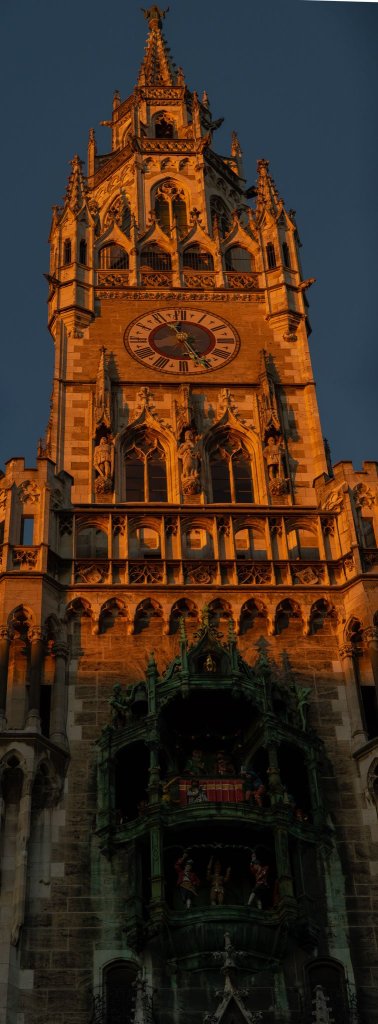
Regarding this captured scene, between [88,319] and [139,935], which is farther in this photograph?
[88,319]

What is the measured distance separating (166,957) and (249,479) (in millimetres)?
11208

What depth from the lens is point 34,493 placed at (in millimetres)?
28234

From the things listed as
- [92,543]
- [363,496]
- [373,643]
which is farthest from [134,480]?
[373,643]

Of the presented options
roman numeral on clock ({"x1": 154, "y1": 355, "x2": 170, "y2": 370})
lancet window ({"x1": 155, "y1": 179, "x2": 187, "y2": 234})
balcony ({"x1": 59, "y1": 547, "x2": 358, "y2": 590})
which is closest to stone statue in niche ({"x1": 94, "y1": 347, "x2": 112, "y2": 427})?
roman numeral on clock ({"x1": 154, "y1": 355, "x2": 170, "y2": 370})

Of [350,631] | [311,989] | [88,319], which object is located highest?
[88,319]

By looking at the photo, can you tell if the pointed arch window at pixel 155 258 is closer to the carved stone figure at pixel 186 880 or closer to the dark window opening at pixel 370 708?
the dark window opening at pixel 370 708

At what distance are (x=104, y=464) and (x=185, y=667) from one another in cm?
630

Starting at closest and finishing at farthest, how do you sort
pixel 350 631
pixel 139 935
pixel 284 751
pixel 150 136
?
pixel 139 935 → pixel 284 751 → pixel 350 631 → pixel 150 136

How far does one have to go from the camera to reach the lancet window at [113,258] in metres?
36.5

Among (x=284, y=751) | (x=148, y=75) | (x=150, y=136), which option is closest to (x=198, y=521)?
(x=284, y=751)

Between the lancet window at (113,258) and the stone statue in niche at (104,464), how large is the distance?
23.9 feet

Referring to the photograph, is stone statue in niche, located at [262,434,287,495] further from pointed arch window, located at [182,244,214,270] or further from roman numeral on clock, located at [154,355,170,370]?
pointed arch window, located at [182,244,214,270]

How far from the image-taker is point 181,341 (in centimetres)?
3350

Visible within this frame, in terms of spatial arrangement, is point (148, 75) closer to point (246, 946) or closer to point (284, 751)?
point (284, 751)
